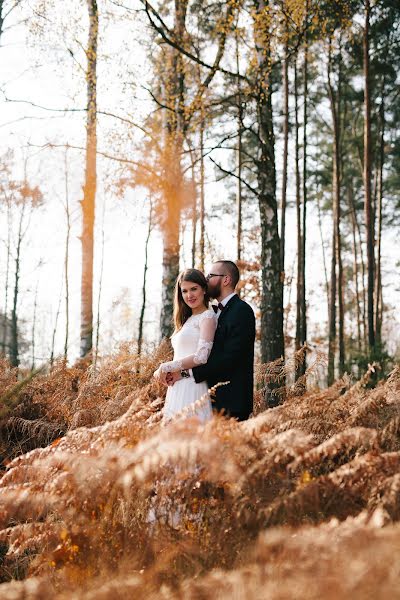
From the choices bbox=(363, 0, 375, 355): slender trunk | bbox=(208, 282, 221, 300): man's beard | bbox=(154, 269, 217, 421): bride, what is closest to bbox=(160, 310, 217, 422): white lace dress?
bbox=(154, 269, 217, 421): bride

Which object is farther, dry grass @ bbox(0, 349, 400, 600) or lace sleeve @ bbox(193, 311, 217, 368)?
lace sleeve @ bbox(193, 311, 217, 368)

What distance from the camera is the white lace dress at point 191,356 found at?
15.3ft

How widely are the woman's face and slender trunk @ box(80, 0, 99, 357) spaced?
29.6 feet

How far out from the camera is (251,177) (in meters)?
27.2

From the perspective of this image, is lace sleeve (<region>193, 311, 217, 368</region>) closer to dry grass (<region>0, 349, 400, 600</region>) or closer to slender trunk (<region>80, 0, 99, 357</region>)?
dry grass (<region>0, 349, 400, 600</region>)

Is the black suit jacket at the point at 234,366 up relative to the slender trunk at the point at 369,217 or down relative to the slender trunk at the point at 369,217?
down

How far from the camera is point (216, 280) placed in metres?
5.04

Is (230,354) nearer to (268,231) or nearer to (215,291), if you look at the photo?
(215,291)

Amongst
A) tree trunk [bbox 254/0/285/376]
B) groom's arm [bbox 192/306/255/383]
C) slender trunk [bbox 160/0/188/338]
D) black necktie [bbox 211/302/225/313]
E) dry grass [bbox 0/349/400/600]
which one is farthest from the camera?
slender trunk [bbox 160/0/188/338]

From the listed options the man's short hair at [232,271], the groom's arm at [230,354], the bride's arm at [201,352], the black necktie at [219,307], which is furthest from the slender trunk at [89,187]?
the groom's arm at [230,354]

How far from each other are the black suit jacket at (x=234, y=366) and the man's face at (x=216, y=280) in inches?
13.3

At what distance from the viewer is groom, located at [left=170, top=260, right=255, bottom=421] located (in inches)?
181

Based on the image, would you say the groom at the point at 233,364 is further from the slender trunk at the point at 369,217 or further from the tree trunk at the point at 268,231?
the slender trunk at the point at 369,217

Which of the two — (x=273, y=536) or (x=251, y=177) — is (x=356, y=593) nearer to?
(x=273, y=536)
